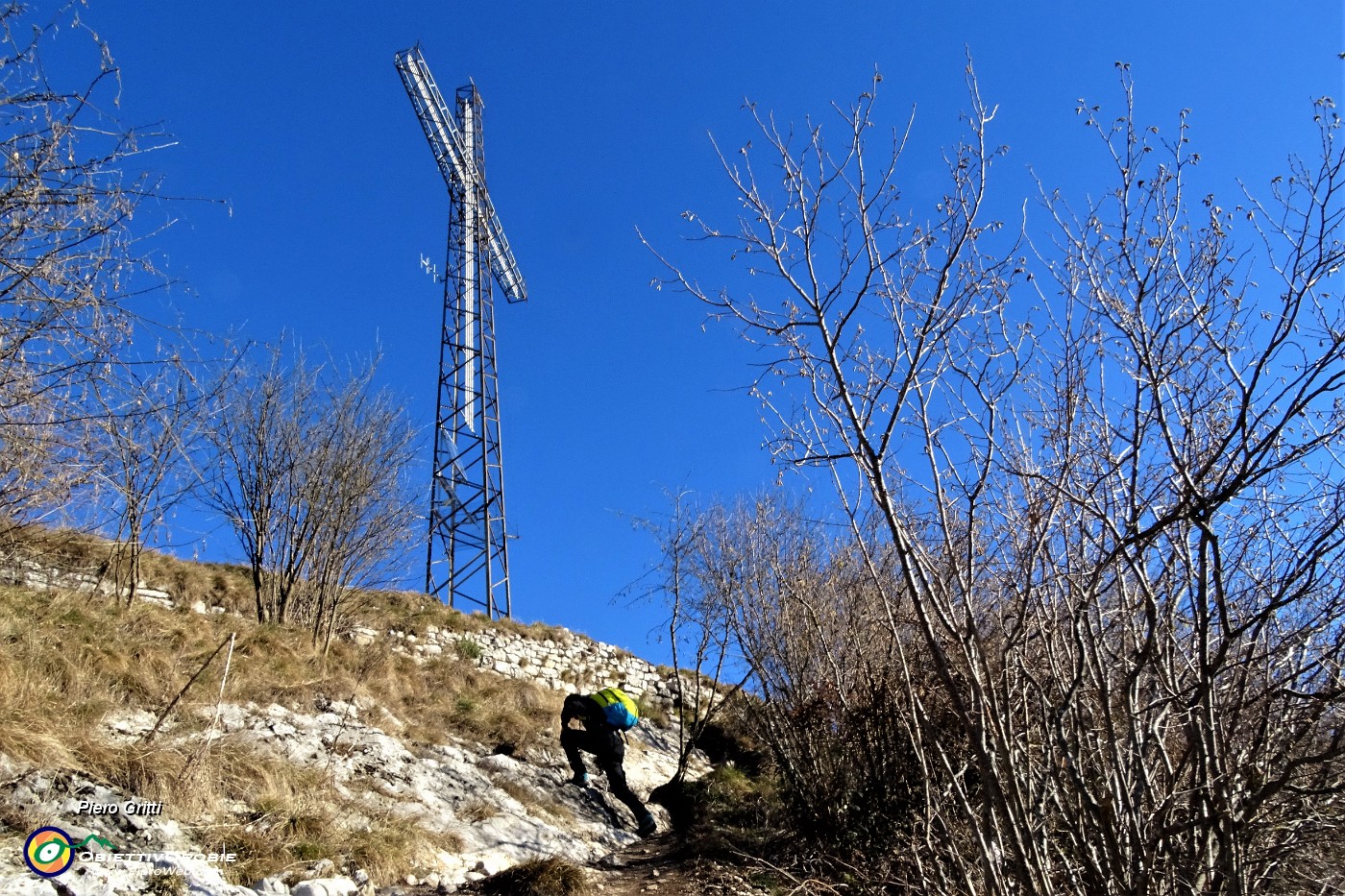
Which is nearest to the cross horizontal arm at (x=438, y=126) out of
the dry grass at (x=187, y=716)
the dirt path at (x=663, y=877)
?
the dry grass at (x=187, y=716)

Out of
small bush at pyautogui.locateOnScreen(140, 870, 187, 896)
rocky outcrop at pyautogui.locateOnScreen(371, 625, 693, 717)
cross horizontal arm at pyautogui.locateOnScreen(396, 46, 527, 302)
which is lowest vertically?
small bush at pyautogui.locateOnScreen(140, 870, 187, 896)

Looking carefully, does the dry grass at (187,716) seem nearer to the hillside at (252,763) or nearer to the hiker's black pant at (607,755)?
the hillside at (252,763)

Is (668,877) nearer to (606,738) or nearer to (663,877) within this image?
(663,877)

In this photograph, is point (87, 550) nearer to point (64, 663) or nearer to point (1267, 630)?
point (64, 663)

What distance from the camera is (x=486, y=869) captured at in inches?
196

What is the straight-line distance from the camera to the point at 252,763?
4.72m

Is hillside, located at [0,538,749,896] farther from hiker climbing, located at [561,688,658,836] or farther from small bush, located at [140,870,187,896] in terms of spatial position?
hiker climbing, located at [561,688,658,836]

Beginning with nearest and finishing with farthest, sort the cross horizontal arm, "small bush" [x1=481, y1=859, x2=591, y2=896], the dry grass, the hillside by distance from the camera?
the hillside, the dry grass, "small bush" [x1=481, y1=859, x2=591, y2=896], the cross horizontal arm

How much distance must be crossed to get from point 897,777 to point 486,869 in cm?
283

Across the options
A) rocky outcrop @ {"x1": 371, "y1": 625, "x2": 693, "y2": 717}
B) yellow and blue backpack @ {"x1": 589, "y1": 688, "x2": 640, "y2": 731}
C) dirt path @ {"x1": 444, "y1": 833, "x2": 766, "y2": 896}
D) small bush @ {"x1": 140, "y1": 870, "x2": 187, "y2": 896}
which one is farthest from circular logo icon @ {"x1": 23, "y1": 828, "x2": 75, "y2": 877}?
rocky outcrop @ {"x1": 371, "y1": 625, "x2": 693, "y2": 717}

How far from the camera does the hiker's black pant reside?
7.86m

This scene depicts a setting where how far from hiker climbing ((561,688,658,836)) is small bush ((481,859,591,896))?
2965 mm

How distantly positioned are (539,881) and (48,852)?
255 centimetres

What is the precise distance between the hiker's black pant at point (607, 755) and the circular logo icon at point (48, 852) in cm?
496
